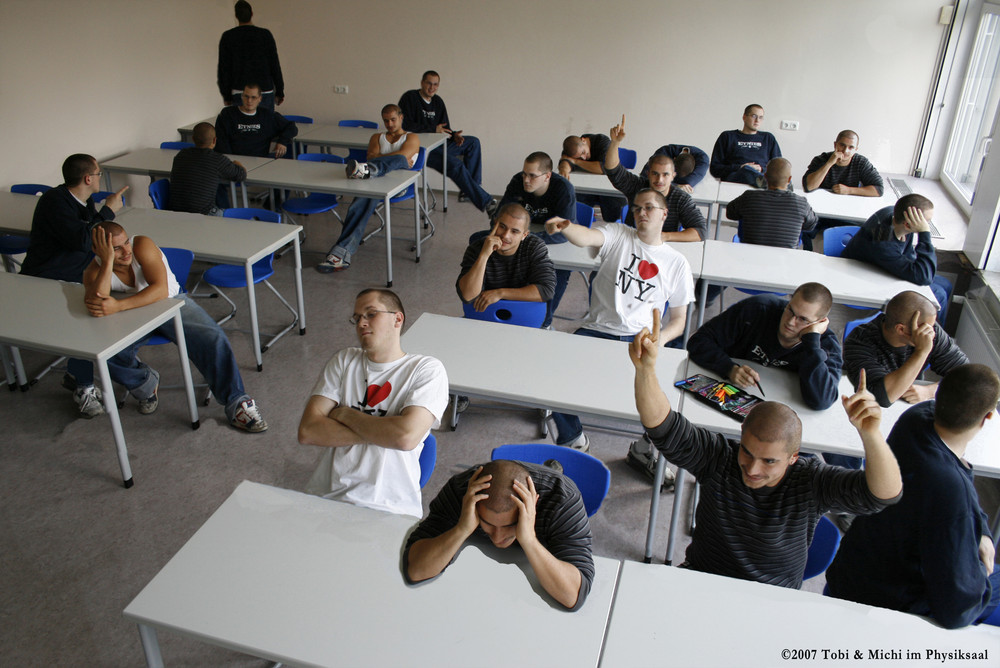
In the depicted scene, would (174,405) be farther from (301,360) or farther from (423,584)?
(423,584)

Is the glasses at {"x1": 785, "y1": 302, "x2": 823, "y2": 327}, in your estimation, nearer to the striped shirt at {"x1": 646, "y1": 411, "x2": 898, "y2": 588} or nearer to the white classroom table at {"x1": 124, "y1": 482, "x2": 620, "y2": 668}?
the striped shirt at {"x1": 646, "y1": 411, "x2": 898, "y2": 588}


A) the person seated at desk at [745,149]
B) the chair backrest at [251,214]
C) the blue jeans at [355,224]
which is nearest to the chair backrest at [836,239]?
the person seated at desk at [745,149]

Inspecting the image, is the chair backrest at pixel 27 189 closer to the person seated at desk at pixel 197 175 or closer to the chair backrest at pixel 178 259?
the person seated at desk at pixel 197 175

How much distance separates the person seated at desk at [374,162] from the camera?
6.30 metres

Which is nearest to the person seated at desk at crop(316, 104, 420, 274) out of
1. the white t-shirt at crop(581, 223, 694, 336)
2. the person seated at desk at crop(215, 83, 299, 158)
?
the person seated at desk at crop(215, 83, 299, 158)

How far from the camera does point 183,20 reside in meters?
7.77

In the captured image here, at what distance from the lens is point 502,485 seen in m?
2.02

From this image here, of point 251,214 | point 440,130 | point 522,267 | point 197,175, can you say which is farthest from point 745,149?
point 197,175

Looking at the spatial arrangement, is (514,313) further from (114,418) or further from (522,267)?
(114,418)

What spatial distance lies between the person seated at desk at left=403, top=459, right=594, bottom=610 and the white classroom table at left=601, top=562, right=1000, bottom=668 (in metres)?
0.16

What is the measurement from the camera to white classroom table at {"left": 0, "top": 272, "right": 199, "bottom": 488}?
11.1ft

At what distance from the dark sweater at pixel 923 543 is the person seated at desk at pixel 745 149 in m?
4.58

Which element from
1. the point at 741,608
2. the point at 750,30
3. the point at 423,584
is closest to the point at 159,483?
the point at 423,584

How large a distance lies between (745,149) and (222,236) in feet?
14.8
